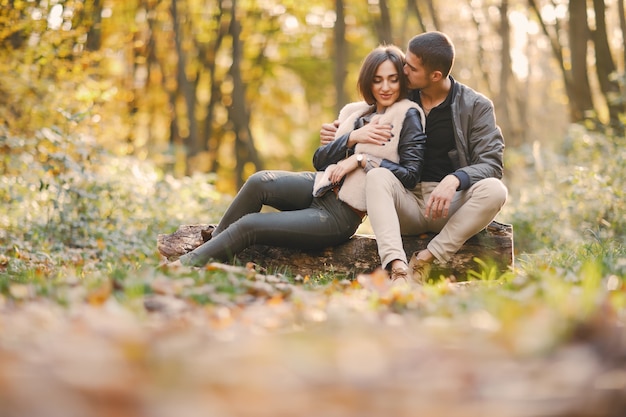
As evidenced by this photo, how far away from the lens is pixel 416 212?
5.23 m

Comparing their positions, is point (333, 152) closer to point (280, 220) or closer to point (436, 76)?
point (280, 220)

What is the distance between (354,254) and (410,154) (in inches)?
33.3

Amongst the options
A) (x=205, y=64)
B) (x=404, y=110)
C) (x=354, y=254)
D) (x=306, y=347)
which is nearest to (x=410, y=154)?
(x=404, y=110)

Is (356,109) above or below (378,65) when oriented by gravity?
below

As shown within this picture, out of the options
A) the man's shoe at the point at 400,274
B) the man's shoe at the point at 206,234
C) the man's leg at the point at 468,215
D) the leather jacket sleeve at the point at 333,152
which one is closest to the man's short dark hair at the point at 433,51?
the leather jacket sleeve at the point at 333,152

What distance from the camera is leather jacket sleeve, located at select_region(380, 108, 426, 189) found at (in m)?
5.13

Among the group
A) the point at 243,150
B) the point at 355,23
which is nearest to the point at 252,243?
the point at 243,150

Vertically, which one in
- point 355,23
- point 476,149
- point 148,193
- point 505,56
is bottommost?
point 148,193

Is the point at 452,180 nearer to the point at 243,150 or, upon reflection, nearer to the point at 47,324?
the point at 47,324

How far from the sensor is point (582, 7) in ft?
42.5

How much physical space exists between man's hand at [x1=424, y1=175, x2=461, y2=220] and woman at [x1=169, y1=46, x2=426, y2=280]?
0.76 ft

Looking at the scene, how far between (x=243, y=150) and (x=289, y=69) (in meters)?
4.16

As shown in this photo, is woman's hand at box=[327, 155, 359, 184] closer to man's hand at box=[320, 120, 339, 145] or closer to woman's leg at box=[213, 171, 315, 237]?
woman's leg at box=[213, 171, 315, 237]

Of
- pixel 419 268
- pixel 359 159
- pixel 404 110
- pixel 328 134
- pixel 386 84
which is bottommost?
pixel 419 268
